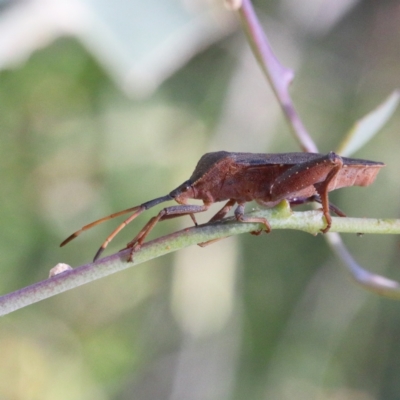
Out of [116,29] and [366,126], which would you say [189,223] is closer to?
[116,29]

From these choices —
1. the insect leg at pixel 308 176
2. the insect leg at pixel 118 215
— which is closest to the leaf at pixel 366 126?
the insect leg at pixel 308 176

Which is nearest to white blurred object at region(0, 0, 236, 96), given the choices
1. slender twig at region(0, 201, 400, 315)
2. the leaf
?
the leaf

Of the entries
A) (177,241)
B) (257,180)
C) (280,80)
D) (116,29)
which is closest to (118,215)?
(177,241)

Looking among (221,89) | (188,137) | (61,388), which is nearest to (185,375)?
(61,388)

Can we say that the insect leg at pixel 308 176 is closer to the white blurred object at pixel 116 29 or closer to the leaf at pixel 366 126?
the leaf at pixel 366 126

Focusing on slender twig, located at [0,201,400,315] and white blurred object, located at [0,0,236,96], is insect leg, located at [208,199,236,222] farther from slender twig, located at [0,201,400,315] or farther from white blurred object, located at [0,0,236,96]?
white blurred object, located at [0,0,236,96]

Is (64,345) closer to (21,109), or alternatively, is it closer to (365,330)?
(21,109)
